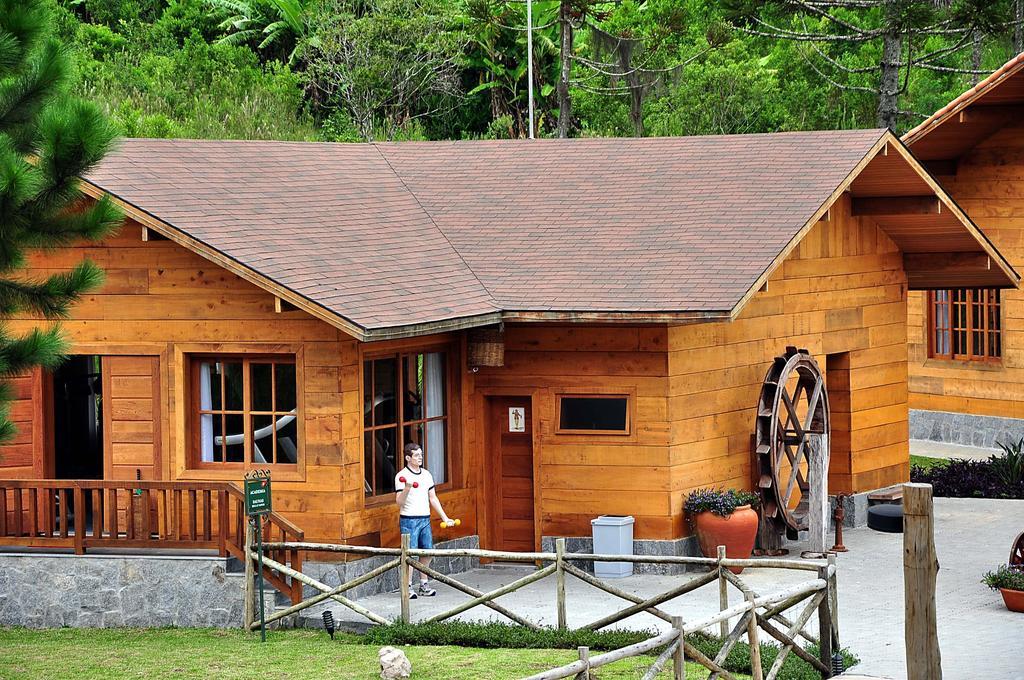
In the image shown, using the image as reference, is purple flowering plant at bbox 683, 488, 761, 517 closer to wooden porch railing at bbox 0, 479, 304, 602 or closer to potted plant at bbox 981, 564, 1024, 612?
potted plant at bbox 981, 564, 1024, 612

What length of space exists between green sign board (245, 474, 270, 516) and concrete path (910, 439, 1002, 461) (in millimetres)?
14710

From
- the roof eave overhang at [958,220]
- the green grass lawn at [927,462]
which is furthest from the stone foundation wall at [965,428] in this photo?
the roof eave overhang at [958,220]

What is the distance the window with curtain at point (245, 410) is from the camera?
55.9 ft

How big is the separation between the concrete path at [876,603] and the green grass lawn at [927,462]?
5.58 meters

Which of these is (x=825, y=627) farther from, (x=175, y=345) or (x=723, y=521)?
(x=175, y=345)

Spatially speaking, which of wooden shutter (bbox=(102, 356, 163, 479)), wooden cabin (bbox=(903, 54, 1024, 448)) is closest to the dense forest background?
wooden cabin (bbox=(903, 54, 1024, 448))

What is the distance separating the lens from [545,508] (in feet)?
60.2

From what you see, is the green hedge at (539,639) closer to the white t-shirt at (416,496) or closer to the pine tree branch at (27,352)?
the white t-shirt at (416,496)

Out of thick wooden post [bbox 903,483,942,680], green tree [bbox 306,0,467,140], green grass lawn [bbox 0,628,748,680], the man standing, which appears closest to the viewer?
thick wooden post [bbox 903,483,942,680]

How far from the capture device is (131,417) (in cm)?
1725

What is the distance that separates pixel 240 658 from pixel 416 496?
2.86 metres

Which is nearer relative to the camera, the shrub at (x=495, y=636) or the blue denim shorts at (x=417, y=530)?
the shrub at (x=495, y=636)

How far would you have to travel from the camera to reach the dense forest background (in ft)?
135

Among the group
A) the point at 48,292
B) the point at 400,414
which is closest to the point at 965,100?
the point at 400,414
